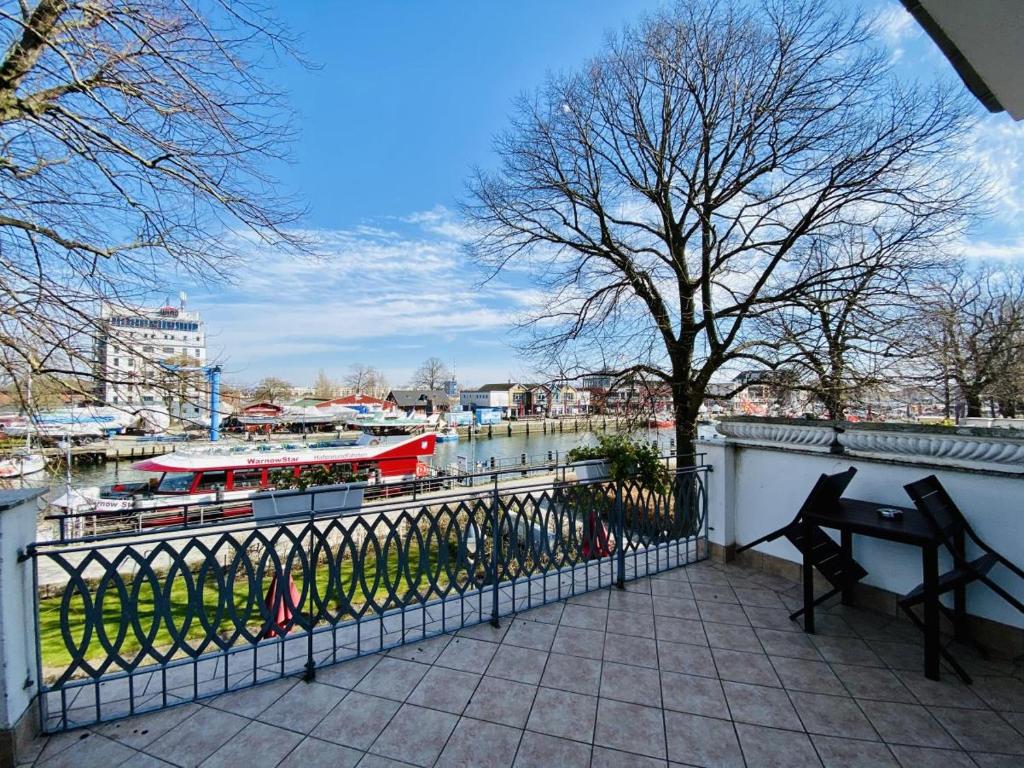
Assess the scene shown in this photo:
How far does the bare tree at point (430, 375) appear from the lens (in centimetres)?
6677

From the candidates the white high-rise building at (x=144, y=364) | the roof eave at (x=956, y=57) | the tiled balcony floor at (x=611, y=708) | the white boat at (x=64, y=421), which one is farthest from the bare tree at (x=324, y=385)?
the roof eave at (x=956, y=57)

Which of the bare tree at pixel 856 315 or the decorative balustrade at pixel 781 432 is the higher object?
the bare tree at pixel 856 315

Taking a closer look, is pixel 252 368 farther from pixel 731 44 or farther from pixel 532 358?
pixel 731 44

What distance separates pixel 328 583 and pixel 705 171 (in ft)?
29.0

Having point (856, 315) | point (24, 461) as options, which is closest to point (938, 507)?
point (856, 315)

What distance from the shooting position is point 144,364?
3.81m

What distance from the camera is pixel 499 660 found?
271cm

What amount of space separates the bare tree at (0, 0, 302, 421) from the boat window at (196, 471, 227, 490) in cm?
1197

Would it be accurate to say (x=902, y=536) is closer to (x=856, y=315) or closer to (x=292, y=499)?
(x=292, y=499)

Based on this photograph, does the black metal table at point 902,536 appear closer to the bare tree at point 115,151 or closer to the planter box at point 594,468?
the planter box at point 594,468

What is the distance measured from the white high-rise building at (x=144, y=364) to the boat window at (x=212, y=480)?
467 inches

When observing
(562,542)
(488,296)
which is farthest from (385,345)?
(562,542)

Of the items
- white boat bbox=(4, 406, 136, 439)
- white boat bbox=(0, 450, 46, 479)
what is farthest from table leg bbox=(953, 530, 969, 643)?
white boat bbox=(0, 450, 46, 479)

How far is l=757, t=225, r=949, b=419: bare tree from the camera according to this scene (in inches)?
270
